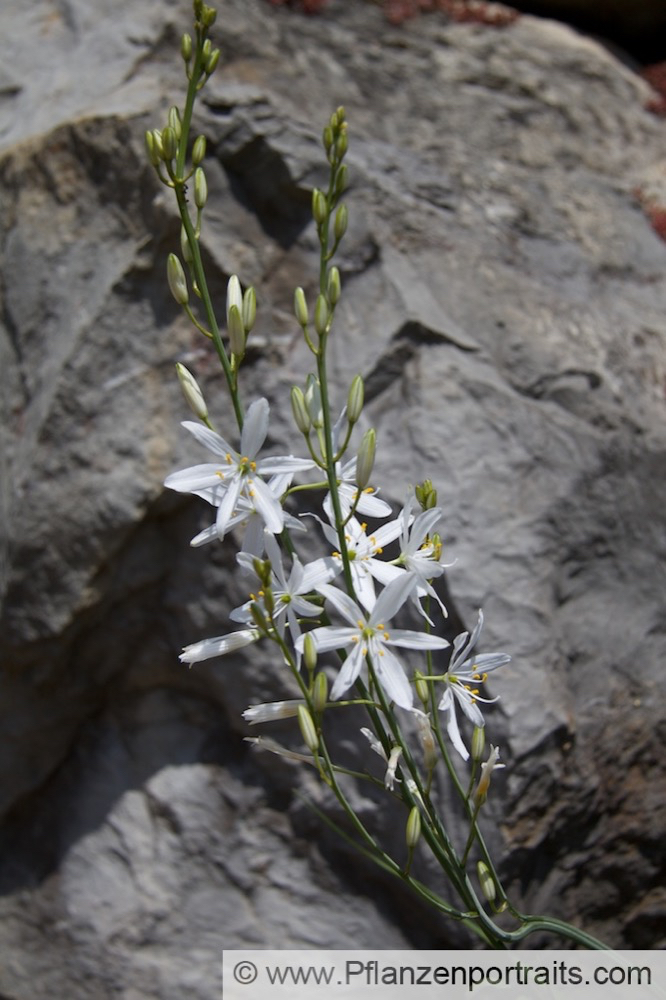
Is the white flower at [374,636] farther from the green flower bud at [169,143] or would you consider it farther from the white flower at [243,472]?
the green flower bud at [169,143]

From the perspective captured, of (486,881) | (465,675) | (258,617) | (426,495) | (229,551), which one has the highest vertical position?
(426,495)

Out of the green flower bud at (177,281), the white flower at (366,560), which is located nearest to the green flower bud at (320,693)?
the white flower at (366,560)

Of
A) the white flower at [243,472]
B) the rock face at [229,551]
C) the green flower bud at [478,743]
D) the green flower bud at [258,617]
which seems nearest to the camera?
the green flower bud at [258,617]

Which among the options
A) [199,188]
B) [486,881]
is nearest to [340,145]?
[199,188]

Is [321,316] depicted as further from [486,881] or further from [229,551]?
[229,551]

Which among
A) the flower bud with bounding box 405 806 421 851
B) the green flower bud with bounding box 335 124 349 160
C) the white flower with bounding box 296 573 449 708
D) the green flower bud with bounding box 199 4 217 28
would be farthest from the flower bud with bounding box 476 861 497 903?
the green flower bud with bounding box 199 4 217 28

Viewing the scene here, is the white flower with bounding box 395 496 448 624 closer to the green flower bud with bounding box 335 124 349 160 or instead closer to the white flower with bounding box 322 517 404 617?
the white flower with bounding box 322 517 404 617
